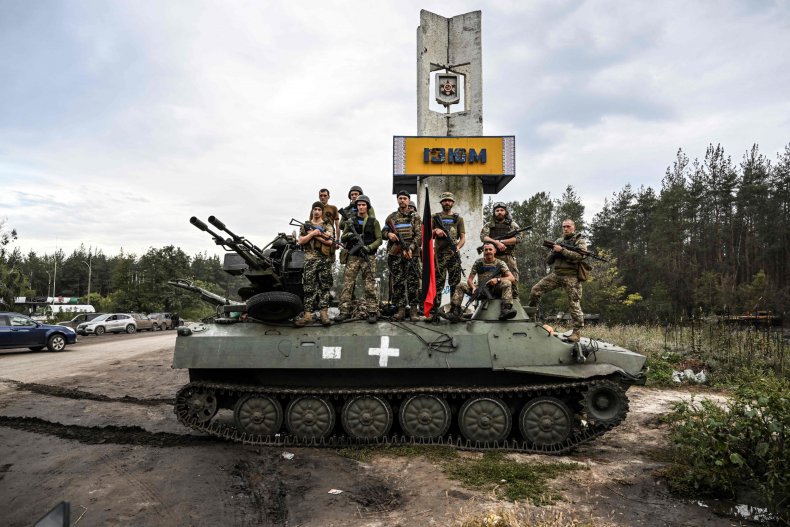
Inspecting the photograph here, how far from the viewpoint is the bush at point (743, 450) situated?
5.36 metres

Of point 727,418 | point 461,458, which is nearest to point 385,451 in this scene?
point 461,458

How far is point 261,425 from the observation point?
8148mm

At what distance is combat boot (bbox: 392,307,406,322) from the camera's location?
851cm

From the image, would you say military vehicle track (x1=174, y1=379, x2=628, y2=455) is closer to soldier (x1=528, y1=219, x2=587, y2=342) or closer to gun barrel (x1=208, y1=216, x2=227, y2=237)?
soldier (x1=528, y1=219, x2=587, y2=342)

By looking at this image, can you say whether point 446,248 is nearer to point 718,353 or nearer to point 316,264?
point 316,264

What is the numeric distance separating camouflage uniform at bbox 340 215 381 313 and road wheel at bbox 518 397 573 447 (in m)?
2.88

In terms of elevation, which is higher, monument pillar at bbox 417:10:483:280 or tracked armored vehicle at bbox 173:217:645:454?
monument pillar at bbox 417:10:483:280

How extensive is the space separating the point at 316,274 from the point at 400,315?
1537mm

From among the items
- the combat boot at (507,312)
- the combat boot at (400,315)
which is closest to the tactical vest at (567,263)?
the combat boot at (507,312)

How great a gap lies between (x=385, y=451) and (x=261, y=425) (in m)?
1.97

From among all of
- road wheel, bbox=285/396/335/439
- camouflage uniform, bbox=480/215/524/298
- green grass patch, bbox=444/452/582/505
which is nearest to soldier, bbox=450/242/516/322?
camouflage uniform, bbox=480/215/524/298

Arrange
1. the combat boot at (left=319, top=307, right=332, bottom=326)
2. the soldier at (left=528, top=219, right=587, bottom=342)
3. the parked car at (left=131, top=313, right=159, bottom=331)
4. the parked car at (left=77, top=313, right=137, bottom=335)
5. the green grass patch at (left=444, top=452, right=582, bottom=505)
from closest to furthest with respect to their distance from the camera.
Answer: the green grass patch at (left=444, top=452, right=582, bottom=505) < the combat boot at (left=319, top=307, right=332, bottom=326) < the soldier at (left=528, top=219, right=587, bottom=342) < the parked car at (left=77, top=313, right=137, bottom=335) < the parked car at (left=131, top=313, right=159, bottom=331)

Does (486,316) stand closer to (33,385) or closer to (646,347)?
(646,347)

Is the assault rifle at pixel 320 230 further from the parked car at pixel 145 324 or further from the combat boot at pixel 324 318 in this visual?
the parked car at pixel 145 324
